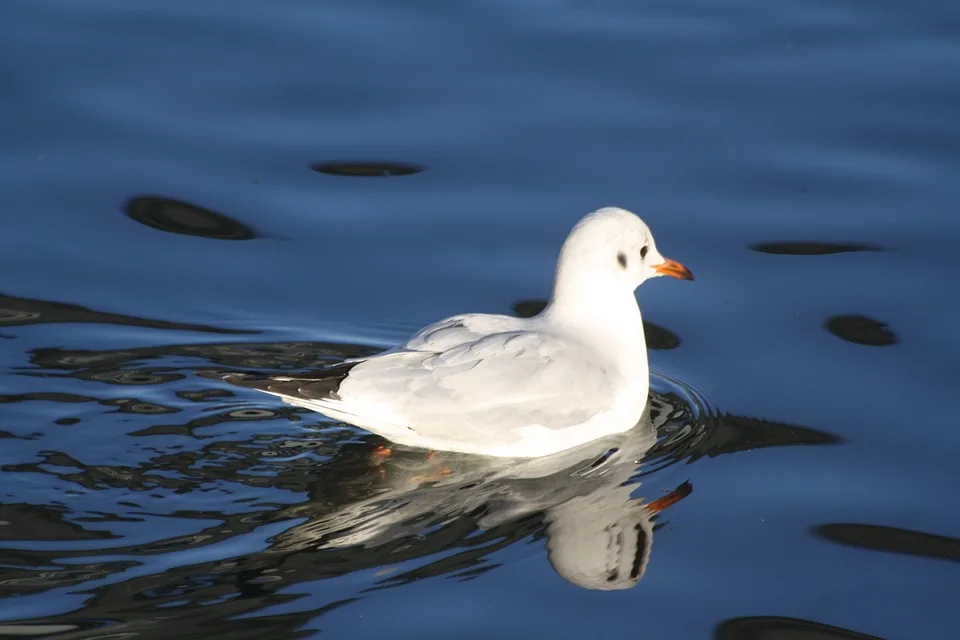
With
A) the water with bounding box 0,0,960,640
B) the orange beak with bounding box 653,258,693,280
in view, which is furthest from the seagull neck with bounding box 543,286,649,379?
the water with bounding box 0,0,960,640

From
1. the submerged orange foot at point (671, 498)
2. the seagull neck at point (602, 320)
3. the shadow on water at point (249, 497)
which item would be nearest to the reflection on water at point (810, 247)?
the shadow on water at point (249, 497)

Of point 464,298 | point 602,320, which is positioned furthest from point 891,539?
point 464,298

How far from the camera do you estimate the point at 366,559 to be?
21.1 ft

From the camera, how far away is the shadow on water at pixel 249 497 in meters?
6.14

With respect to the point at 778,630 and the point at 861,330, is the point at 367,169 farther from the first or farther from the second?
the point at 778,630

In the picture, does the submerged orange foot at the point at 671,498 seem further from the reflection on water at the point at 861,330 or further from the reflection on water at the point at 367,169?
the reflection on water at the point at 367,169

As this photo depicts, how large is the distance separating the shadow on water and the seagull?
15 cm

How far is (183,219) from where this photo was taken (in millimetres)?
9898

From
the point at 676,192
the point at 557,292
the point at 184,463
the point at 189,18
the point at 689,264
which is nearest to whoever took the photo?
the point at 184,463

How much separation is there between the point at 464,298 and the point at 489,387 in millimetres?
1676

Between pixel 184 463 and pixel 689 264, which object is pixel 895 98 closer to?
pixel 689 264

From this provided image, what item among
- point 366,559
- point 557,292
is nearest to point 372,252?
point 557,292

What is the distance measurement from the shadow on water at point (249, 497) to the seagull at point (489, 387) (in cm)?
15

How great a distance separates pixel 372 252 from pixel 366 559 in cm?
336
